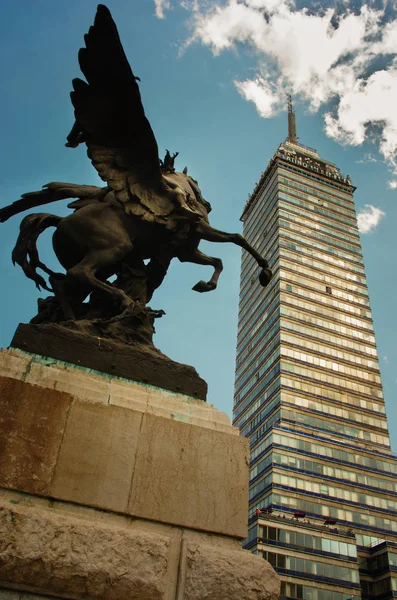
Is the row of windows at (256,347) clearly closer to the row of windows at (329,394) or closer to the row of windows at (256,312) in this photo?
the row of windows at (256,312)

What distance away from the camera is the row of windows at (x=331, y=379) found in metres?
63.1

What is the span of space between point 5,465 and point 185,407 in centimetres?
156

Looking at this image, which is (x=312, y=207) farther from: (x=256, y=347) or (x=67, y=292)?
(x=67, y=292)

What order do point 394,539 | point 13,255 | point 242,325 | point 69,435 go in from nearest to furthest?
point 69,435 → point 13,255 → point 394,539 → point 242,325

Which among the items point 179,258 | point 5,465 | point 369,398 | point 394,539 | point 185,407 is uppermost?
point 369,398

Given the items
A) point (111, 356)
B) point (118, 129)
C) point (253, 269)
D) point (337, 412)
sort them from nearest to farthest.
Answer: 1. point (111, 356)
2. point (118, 129)
3. point (337, 412)
4. point (253, 269)

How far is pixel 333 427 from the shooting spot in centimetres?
6088

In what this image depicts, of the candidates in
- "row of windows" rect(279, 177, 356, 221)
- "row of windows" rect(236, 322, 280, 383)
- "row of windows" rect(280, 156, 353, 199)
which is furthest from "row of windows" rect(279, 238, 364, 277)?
"row of windows" rect(280, 156, 353, 199)

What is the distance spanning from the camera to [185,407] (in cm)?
450

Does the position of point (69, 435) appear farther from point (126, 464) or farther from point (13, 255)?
point (13, 255)

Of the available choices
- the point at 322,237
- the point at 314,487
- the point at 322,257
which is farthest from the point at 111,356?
the point at 322,237

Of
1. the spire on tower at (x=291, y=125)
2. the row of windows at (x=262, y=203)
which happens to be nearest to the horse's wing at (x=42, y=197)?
the row of windows at (x=262, y=203)

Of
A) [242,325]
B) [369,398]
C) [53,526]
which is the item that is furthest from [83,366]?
[242,325]

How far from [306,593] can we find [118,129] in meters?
47.8
